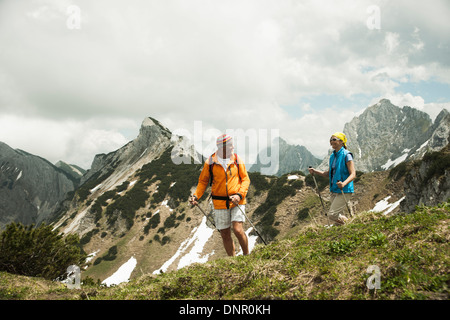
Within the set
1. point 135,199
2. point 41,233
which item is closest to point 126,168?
point 135,199

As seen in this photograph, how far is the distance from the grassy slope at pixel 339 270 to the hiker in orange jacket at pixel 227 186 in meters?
1.37

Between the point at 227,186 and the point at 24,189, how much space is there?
220m

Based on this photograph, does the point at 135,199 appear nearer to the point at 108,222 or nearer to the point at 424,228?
the point at 108,222

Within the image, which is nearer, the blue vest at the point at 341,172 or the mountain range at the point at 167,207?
the blue vest at the point at 341,172

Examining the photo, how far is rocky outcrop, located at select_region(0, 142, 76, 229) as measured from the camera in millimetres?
165500

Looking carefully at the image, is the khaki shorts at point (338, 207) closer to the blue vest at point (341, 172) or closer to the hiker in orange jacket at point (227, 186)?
the blue vest at point (341, 172)

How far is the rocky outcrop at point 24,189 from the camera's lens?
166 meters

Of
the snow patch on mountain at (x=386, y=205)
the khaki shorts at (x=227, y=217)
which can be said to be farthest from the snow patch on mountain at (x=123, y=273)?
the khaki shorts at (x=227, y=217)

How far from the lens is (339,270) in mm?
3543

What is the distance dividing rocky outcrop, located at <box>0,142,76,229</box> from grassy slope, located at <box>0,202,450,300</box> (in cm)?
19755

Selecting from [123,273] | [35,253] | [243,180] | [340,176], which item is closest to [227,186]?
[243,180]

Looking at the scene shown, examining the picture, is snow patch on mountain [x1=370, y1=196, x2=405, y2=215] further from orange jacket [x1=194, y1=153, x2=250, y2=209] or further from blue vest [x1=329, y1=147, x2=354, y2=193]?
orange jacket [x1=194, y1=153, x2=250, y2=209]
